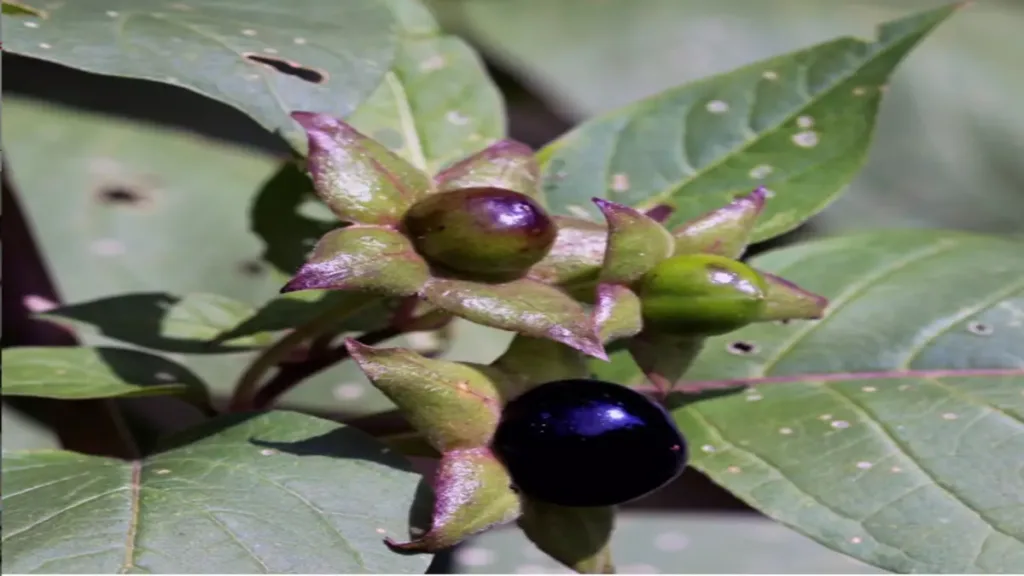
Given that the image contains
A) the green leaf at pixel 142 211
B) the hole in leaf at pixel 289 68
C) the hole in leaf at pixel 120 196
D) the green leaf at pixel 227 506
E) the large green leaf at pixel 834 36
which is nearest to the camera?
the green leaf at pixel 227 506

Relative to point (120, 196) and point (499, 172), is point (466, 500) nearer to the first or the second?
point (499, 172)

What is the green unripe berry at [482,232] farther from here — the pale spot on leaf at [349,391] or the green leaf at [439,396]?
the pale spot on leaf at [349,391]

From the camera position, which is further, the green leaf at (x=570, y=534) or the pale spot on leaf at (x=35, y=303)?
the pale spot on leaf at (x=35, y=303)

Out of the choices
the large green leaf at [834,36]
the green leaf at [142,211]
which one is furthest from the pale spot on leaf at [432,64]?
the large green leaf at [834,36]

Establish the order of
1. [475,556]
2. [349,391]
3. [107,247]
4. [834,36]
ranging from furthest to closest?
1. [834,36]
2. [107,247]
3. [349,391]
4. [475,556]

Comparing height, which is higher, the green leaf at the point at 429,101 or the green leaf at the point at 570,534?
the green leaf at the point at 429,101

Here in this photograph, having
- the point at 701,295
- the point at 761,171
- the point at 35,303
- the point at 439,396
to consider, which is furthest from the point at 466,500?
the point at 35,303

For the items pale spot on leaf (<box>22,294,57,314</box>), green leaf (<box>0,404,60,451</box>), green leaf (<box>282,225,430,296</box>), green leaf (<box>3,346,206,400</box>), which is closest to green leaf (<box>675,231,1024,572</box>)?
green leaf (<box>282,225,430,296</box>)
